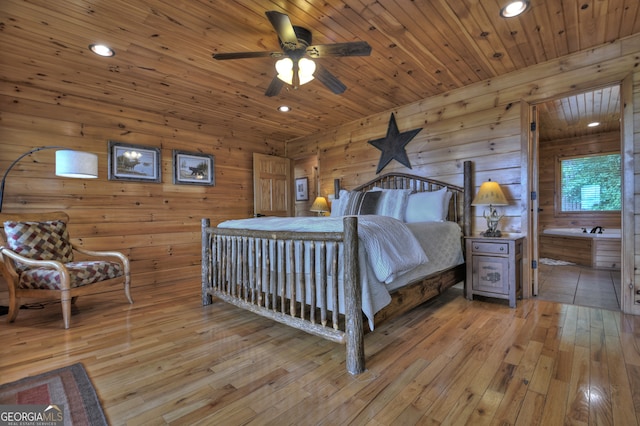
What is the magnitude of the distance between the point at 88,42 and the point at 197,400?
283 centimetres

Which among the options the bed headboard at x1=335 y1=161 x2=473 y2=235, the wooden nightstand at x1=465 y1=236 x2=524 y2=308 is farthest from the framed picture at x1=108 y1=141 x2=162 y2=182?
the wooden nightstand at x1=465 y1=236 x2=524 y2=308

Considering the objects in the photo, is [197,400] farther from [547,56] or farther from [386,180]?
[547,56]

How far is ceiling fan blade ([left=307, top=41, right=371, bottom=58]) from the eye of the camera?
2.03 metres

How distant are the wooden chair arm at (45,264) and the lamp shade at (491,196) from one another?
154 inches

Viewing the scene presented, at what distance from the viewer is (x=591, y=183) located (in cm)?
566

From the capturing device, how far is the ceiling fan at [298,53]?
2.00 metres

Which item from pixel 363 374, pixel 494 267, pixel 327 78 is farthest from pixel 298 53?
pixel 494 267

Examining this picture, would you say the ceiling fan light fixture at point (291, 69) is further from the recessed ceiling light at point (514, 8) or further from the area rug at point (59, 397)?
the area rug at point (59, 397)

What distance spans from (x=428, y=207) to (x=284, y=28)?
2.30 m

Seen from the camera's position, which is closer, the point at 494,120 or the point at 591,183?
the point at 494,120

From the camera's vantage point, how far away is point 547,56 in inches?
111

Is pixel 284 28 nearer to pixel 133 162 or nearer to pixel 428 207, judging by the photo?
Answer: pixel 428 207

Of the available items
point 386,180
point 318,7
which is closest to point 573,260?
point 386,180

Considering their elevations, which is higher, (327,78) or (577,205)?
(327,78)
